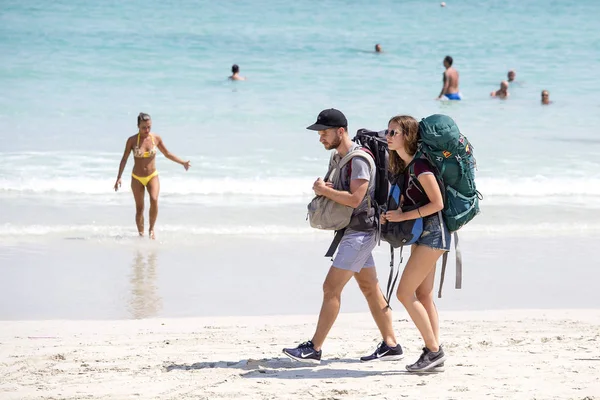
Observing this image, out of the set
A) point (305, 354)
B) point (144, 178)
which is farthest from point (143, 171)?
point (305, 354)

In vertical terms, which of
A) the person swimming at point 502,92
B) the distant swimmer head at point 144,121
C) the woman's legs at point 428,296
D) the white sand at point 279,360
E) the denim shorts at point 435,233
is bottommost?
the white sand at point 279,360

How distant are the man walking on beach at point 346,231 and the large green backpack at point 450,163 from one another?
34 centimetres

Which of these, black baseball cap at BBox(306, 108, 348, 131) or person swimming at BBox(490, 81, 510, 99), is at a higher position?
person swimming at BBox(490, 81, 510, 99)

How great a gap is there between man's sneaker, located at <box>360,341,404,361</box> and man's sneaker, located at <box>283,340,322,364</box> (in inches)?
14.2

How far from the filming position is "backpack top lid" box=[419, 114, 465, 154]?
4953 millimetres

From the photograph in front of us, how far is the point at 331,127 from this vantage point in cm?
527

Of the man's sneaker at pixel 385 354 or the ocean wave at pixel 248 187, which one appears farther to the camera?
the ocean wave at pixel 248 187

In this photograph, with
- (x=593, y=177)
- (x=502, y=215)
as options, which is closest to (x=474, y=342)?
(x=502, y=215)

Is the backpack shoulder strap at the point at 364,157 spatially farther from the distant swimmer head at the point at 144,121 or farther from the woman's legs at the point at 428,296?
the distant swimmer head at the point at 144,121

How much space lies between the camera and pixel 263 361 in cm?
577

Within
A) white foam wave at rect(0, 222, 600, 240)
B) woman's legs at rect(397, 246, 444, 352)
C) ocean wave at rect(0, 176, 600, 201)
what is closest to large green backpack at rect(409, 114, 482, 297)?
woman's legs at rect(397, 246, 444, 352)

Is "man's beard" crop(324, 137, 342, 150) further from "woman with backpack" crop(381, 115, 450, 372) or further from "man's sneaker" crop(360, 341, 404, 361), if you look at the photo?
"man's sneaker" crop(360, 341, 404, 361)

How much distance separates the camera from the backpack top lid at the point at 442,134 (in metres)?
4.95

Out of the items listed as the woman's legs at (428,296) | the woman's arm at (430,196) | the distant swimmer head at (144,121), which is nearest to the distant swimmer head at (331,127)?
the woman's arm at (430,196)
